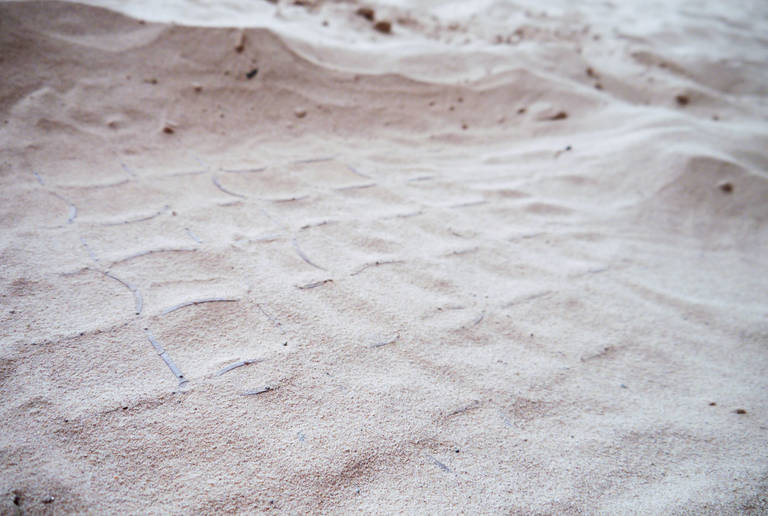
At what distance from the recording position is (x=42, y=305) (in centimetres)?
120

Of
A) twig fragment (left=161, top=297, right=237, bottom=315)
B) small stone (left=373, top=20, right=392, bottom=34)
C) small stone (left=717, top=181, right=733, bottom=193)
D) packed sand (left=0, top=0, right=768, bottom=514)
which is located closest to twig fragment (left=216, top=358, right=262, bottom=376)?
packed sand (left=0, top=0, right=768, bottom=514)

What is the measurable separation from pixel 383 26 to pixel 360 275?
214 centimetres

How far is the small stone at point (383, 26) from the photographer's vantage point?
3.05 meters

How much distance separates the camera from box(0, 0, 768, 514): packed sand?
972mm

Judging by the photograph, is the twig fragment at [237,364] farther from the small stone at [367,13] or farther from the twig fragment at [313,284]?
the small stone at [367,13]

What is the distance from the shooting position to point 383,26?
306 centimetres

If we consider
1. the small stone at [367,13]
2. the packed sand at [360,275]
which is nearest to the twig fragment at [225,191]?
the packed sand at [360,275]

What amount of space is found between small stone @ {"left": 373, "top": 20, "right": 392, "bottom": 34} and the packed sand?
152 mm

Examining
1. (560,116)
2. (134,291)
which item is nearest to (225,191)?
(134,291)

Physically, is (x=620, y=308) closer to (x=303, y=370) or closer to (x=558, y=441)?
(x=558, y=441)

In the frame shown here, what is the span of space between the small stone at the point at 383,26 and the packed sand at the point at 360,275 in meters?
0.15

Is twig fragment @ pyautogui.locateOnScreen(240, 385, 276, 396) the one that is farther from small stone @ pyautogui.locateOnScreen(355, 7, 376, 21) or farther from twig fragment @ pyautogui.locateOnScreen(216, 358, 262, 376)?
small stone @ pyautogui.locateOnScreen(355, 7, 376, 21)

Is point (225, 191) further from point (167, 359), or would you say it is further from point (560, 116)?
point (560, 116)

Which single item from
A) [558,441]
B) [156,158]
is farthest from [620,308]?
[156,158]
